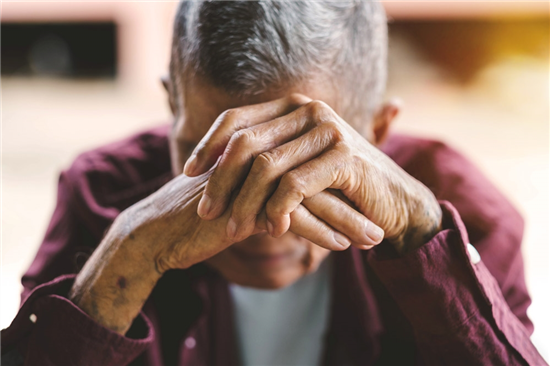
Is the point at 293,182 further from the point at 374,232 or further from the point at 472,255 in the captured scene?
the point at 472,255

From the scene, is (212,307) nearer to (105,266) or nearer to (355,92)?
(105,266)

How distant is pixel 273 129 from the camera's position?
586 millimetres

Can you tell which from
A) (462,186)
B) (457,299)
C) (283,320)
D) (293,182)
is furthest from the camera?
(283,320)

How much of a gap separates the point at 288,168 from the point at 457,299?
1.03 feet

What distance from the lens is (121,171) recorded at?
1017 mm

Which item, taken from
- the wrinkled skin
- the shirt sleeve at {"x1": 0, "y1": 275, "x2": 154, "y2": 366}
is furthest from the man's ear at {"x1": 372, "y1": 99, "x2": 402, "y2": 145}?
the shirt sleeve at {"x1": 0, "y1": 275, "x2": 154, "y2": 366}

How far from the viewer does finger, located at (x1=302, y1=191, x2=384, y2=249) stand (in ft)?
1.93

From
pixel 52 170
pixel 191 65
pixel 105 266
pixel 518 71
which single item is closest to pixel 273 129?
pixel 191 65

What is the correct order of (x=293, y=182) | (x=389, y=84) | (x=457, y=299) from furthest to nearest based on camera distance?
(x=389, y=84) → (x=457, y=299) → (x=293, y=182)

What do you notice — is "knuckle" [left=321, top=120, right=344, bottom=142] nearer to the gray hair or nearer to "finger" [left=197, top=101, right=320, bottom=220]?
"finger" [left=197, top=101, right=320, bottom=220]

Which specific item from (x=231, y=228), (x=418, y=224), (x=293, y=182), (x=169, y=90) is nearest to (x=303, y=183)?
(x=293, y=182)

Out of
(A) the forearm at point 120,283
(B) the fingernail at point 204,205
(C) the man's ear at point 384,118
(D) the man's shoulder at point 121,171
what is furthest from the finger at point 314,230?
(D) the man's shoulder at point 121,171

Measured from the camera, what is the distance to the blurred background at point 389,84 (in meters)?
2.80

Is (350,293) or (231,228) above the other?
(231,228)
